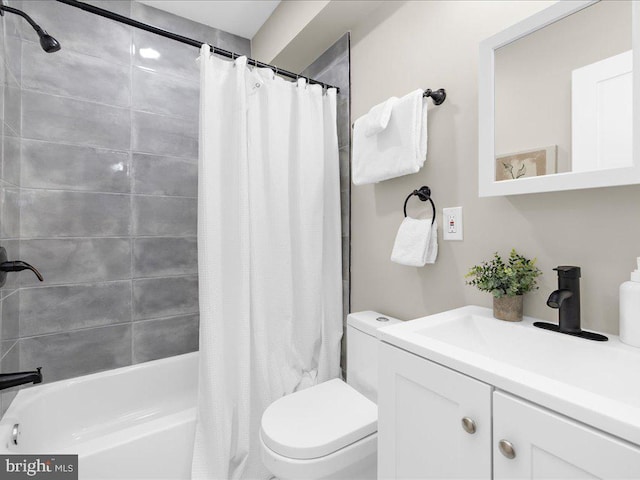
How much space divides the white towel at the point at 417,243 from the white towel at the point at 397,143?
230 mm

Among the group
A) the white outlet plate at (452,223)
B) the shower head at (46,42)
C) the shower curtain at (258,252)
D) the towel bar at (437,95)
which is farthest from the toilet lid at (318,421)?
the shower head at (46,42)

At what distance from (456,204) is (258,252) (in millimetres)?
937

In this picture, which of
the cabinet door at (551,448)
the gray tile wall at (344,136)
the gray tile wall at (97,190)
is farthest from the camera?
the gray tile wall at (344,136)

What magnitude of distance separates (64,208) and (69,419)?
1.13 metres

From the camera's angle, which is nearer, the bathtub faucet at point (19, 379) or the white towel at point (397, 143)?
the bathtub faucet at point (19, 379)

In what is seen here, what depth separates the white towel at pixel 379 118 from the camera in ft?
4.55

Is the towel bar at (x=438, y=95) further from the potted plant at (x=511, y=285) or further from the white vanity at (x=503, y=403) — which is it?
the white vanity at (x=503, y=403)

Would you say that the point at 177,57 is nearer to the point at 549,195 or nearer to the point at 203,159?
the point at 203,159

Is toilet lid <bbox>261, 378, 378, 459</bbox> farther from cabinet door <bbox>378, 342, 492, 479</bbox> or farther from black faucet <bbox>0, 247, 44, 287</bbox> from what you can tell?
black faucet <bbox>0, 247, 44, 287</bbox>

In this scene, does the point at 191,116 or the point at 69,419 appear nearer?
the point at 69,419

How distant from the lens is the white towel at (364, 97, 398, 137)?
1387mm

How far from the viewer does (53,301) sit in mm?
1717

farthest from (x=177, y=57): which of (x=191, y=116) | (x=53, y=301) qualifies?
(x=53, y=301)

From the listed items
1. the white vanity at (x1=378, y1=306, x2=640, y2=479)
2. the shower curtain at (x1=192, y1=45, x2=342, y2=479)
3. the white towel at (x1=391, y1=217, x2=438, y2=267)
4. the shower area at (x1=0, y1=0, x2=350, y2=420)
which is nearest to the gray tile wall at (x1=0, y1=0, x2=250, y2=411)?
the shower area at (x1=0, y1=0, x2=350, y2=420)
